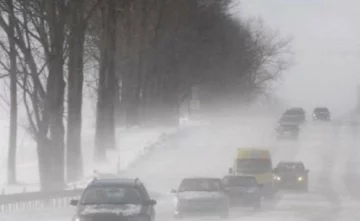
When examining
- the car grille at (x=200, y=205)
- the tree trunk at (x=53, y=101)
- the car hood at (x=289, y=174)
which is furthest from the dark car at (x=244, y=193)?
the car hood at (x=289, y=174)

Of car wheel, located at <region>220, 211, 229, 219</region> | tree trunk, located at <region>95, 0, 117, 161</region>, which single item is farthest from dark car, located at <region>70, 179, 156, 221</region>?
tree trunk, located at <region>95, 0, 117, 161</region>

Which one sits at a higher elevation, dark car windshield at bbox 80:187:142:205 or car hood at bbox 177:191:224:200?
car hood at bbox 177:191:224:200

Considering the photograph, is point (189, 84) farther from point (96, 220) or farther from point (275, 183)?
point (96, 220)

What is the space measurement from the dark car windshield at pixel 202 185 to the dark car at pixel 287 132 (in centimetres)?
4839

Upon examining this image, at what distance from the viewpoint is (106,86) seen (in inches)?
2354

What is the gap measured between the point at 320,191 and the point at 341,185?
4026 mm

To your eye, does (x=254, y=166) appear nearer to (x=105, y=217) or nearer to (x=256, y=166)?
(x=256, y=166)

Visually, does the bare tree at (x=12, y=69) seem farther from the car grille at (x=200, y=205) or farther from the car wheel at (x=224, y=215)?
the car wheel at (x=224, y=215)

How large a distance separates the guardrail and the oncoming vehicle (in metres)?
12.3

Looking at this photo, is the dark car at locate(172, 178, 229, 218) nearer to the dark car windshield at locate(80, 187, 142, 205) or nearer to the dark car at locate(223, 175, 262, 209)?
the dark car at locate(223, 175, 262, 209)

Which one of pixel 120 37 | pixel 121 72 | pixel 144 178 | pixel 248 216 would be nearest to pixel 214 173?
pixel 144 178

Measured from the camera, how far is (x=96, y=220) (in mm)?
24375

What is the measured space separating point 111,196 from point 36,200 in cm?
1177

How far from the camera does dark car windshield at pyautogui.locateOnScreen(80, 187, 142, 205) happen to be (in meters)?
25.3
